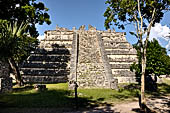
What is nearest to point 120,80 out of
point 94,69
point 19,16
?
point 94,69

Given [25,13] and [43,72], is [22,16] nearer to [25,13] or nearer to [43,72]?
[25,13]

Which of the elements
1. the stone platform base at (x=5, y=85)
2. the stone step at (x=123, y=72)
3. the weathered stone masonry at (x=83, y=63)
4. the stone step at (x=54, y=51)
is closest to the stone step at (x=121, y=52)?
the weathered stone masonry at (x=83, y=63)

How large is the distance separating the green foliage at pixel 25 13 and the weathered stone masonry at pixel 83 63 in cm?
431

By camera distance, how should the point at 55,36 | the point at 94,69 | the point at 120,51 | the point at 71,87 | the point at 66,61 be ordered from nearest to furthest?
1. the point at 71,87
2. the point at 94,69
3. the point at 66,61
4. the point at 120,51
5. the point at 55,36

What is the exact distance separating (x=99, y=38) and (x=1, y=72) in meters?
14.1

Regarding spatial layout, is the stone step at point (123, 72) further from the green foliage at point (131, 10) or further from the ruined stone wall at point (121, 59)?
the green foliage at point (131, 10)

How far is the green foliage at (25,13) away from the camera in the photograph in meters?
11.2

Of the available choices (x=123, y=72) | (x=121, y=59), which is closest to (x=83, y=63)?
(x=123, y=72)

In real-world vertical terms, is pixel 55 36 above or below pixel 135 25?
above

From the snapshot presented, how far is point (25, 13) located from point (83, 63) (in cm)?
775

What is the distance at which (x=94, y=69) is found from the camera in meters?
14.2

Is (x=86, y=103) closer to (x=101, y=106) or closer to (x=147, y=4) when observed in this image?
(x=101, y=106)

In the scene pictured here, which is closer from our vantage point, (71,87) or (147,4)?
(147,4)

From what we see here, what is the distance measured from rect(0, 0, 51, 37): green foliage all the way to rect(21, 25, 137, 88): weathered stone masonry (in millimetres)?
4307
